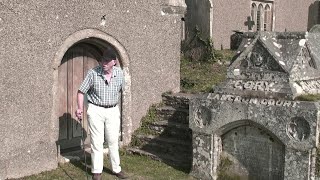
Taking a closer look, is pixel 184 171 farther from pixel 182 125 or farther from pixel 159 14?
pixel 159 14

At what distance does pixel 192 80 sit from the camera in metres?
11.5

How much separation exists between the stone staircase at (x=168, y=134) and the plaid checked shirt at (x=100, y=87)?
1.96m

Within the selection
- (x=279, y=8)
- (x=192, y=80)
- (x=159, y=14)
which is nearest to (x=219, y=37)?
(x=279, y=8)

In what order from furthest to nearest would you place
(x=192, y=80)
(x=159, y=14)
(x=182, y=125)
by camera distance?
1. (x=192, y=80)
2. (x=159, y=14)
3. (x=182, y=125)

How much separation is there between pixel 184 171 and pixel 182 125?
1340 mm

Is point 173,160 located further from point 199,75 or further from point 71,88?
point 199,75

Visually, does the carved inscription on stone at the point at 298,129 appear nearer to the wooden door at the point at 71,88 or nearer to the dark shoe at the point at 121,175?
the dark shoe at the point at 121,175

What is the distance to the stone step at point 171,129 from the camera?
28.6 ft

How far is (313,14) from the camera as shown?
2644cm

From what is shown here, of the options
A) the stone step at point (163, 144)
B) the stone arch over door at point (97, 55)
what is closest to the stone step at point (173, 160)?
the stone step at point (163, 144)

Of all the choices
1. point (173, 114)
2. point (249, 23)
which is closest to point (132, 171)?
point (173, 114)

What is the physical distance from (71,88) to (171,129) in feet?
6.87

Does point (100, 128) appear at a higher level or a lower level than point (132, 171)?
higher

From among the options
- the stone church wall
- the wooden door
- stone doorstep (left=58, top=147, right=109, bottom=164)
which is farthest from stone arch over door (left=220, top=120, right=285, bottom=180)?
the stone church wall
